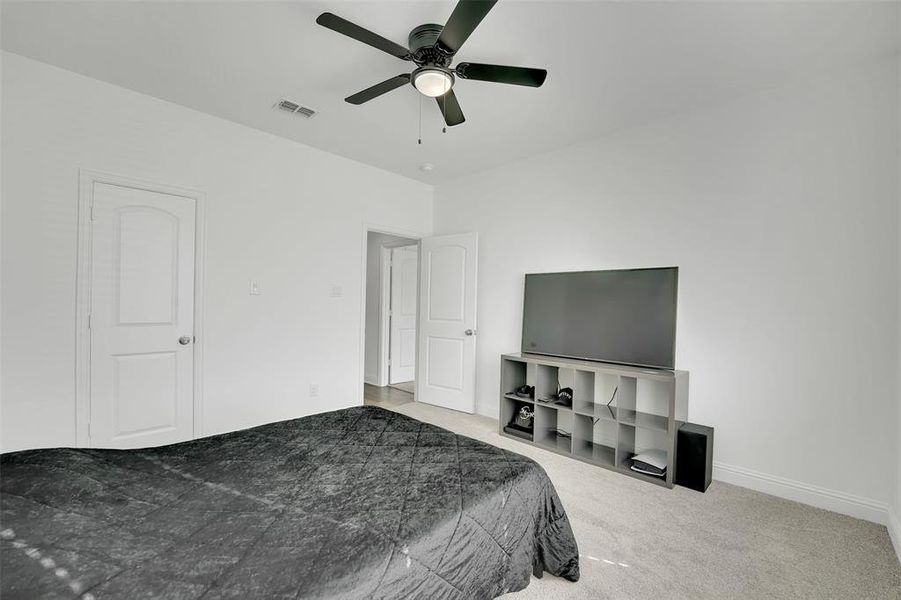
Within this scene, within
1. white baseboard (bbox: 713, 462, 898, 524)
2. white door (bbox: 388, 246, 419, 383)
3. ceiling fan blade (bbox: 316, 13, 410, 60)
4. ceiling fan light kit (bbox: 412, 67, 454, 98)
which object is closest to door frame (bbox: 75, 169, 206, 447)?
ceiling fan blade (bbox: 316, 13, 410, 60)

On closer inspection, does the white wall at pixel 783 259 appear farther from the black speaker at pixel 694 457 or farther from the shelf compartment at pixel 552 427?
the shelf compartment at pixel 552 427

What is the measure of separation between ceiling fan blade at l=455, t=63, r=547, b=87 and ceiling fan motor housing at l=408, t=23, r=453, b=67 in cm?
10

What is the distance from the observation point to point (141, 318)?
2.92 meters

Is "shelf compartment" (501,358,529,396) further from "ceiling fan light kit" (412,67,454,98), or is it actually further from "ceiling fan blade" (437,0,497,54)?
"ceiling fan blade" (437,0,497,54)

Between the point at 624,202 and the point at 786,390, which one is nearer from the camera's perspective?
the point at 786,390

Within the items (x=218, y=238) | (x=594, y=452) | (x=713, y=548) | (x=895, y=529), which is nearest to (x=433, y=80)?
(x=218, y=238)

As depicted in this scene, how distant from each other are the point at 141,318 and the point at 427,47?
2.66 metres

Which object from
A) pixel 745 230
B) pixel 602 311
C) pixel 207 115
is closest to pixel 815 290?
pixel 745 230

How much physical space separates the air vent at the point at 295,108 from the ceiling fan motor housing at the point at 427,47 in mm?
1288

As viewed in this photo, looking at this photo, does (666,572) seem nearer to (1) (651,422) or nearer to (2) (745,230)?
(1) (651,422)

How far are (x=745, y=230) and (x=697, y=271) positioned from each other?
0.39 m

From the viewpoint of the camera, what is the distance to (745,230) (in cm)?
279

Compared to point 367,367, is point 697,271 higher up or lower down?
higher up

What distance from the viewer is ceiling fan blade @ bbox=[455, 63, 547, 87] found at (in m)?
2.00
